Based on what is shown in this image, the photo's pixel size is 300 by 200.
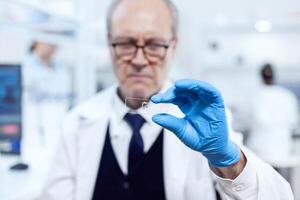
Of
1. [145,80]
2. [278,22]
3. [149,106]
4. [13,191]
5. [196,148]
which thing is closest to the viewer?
[196,148]

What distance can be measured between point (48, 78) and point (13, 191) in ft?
4.83

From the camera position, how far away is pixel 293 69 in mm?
4457

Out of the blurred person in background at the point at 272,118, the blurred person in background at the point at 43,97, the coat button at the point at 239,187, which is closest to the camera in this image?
the coat button at the point at 239,187

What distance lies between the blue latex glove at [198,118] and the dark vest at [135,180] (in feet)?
1.13

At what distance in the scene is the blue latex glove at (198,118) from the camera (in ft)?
2.22

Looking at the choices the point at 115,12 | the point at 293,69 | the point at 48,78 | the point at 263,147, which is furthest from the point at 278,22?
the point at 115,12

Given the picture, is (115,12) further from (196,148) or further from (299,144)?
(299,144)

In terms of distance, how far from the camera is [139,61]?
102cm

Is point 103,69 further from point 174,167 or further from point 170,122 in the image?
point 170,122

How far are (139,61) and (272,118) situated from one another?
2.87m

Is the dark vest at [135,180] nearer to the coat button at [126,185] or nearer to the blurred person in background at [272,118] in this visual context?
the coat button at [126,185]


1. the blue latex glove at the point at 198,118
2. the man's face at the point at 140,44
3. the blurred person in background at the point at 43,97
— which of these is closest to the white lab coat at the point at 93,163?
the man's face at the point at 140,44

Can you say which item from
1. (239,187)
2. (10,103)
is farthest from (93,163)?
(10,103)

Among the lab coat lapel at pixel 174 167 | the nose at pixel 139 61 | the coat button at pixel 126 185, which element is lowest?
the coat button at pixel 126 185
